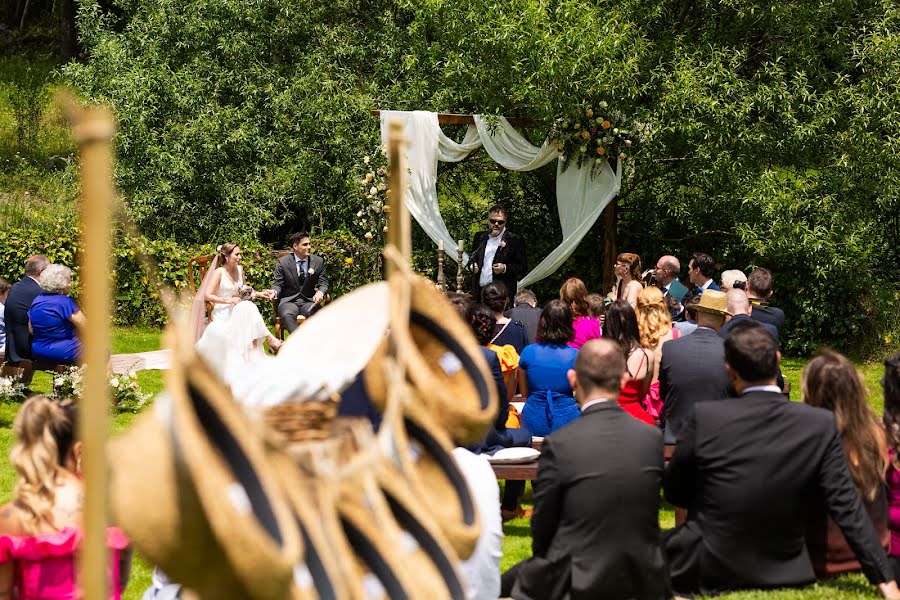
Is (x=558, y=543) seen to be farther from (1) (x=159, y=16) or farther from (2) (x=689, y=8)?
(1) (x=159, y=16)

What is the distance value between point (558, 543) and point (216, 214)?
45.1 feet

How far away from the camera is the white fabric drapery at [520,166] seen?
1343 centimetres

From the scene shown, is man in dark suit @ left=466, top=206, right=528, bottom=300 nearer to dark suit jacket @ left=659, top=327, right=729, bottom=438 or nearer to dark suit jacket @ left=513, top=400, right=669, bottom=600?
dark suit jacket @ left=659, top=327, right=729, bottom=438

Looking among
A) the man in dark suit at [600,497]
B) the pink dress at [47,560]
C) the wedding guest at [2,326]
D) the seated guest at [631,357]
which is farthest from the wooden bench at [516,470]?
the wedding guest at [2,326]

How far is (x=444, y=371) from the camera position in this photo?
2.19 meters

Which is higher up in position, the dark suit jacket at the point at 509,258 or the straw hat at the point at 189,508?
the straw hat at the point at 189,508

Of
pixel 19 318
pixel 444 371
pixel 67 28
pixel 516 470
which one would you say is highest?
pixel 67 28

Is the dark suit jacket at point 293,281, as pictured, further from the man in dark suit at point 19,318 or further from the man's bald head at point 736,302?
the man's bald head at point 736,302

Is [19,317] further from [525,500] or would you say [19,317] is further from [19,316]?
[525,500]

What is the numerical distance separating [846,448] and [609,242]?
9202 millimetres

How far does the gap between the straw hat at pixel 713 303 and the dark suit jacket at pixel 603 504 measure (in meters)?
2.91

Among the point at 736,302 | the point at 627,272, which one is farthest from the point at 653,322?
the point at 627,272

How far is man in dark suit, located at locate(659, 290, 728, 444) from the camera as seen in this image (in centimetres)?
666

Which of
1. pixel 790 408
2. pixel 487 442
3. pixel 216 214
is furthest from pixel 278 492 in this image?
pixel 216 214
